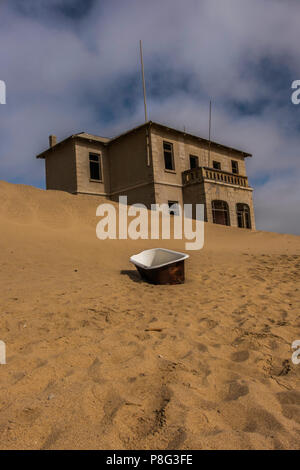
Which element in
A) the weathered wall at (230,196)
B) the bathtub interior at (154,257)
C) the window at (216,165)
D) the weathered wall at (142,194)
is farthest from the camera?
the window at (216,165)

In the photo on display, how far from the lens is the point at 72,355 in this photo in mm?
2592

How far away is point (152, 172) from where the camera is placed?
17656 mm

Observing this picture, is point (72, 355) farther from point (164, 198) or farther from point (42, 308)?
point (164, 198)

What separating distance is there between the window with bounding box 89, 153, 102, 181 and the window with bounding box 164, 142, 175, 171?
459cm

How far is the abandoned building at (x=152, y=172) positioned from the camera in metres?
17.9

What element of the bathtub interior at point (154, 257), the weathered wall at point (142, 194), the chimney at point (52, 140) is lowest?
the bathtub interior at point (154, 257)

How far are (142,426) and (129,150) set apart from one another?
18.6 m

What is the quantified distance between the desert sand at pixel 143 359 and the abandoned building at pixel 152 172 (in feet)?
40.2

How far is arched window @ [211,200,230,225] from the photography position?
18.6 metres

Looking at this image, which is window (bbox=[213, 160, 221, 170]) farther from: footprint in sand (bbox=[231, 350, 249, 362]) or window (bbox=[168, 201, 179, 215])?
footprint in sand (bbox=[231, 350, 249, 362])

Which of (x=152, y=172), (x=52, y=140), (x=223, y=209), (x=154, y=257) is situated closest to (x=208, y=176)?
(x=223, y=209)

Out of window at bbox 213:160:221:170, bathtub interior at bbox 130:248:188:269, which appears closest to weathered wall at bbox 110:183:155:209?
window at bbox 213:160:221:170

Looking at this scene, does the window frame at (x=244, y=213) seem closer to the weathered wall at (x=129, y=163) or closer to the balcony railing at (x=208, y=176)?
the balcony railing at (x=208, y=176)

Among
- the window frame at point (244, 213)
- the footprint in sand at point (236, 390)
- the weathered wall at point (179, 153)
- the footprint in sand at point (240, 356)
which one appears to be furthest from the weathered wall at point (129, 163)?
the footprint in sand at point (236, 390)
